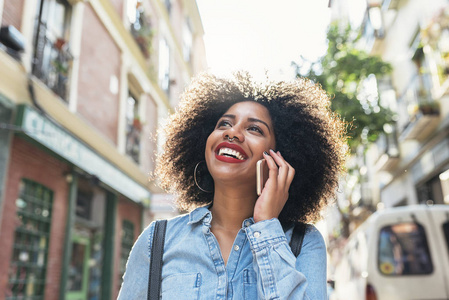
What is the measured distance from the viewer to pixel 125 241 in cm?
1245

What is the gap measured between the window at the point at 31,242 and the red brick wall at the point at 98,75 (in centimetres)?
215

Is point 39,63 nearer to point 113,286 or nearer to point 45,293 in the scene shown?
point 45,293

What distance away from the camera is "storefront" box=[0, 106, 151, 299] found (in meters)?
6.66

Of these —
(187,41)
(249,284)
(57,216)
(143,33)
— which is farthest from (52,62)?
(187,41)

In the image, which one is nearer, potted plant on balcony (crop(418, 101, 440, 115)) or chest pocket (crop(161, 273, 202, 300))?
chest pocket (crop(161, 273, 202, 300))

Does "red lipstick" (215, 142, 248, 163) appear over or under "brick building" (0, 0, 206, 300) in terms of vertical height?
under

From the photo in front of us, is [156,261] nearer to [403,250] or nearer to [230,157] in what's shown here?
[230,157]

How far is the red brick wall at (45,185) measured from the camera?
639cm

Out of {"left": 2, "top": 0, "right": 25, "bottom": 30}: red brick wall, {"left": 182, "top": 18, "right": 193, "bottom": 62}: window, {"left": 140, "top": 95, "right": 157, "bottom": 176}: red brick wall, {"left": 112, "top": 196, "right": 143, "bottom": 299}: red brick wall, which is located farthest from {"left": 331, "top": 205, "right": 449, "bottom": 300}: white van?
{"left": 182, "top": 18, "right": 193, "bottom": 62}: window

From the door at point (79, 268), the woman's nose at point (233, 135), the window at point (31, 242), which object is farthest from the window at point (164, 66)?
the woman's nose at point (233, 135)

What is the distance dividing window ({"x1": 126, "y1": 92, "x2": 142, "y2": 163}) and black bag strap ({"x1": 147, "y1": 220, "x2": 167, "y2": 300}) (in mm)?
10302

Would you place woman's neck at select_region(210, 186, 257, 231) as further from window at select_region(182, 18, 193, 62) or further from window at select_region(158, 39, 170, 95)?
window at select_region(182, 18, 193, 62)

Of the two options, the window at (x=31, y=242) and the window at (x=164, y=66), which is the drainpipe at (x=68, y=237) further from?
the window at (x=164, y=66)

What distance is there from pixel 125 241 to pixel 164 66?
24.6 ft
